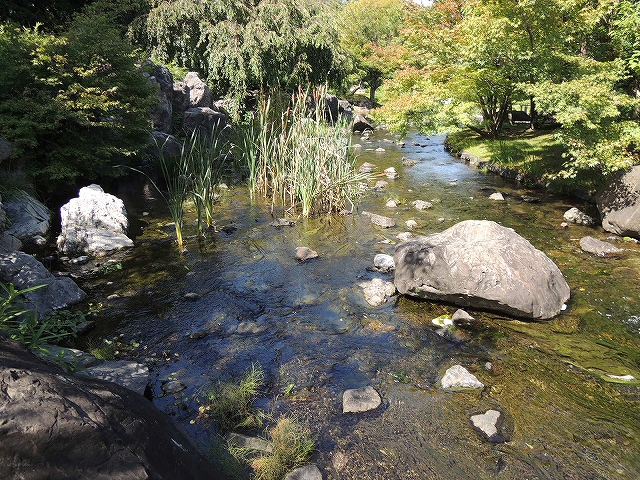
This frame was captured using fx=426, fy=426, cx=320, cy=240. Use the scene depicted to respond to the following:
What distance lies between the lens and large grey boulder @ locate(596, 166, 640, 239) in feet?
23.3

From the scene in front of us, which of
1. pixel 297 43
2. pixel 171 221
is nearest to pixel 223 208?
pixel 171 221

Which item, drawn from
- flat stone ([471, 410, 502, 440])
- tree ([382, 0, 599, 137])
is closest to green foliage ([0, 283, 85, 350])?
flat stone ([471, 410, 502, 440])

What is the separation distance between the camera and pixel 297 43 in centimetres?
1473

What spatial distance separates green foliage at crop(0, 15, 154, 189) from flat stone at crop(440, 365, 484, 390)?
7.52m

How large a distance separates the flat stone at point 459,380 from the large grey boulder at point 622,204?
200 inches

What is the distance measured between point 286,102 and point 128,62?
12.6 ft

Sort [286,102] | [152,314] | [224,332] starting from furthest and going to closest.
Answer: [286,102], [152,314], [224,332]

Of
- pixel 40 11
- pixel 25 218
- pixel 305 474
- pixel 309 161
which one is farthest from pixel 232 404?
pixel 40 11

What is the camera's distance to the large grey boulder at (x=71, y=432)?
1.60 metres

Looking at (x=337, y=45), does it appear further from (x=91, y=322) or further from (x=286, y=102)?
(x=91, y=322)

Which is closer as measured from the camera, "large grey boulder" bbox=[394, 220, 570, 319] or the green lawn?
"large grey boulder" bbox=[394, 220, 570, 319]

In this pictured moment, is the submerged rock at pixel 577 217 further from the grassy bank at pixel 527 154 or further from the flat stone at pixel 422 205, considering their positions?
the flat stone at pixel 422 205

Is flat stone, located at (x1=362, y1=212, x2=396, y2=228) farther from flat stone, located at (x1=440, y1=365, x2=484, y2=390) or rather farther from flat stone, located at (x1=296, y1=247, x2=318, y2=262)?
flat stone, located at (x1=440, y1=365, x2=484, y2=390)

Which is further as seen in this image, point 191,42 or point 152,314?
point 191,42
